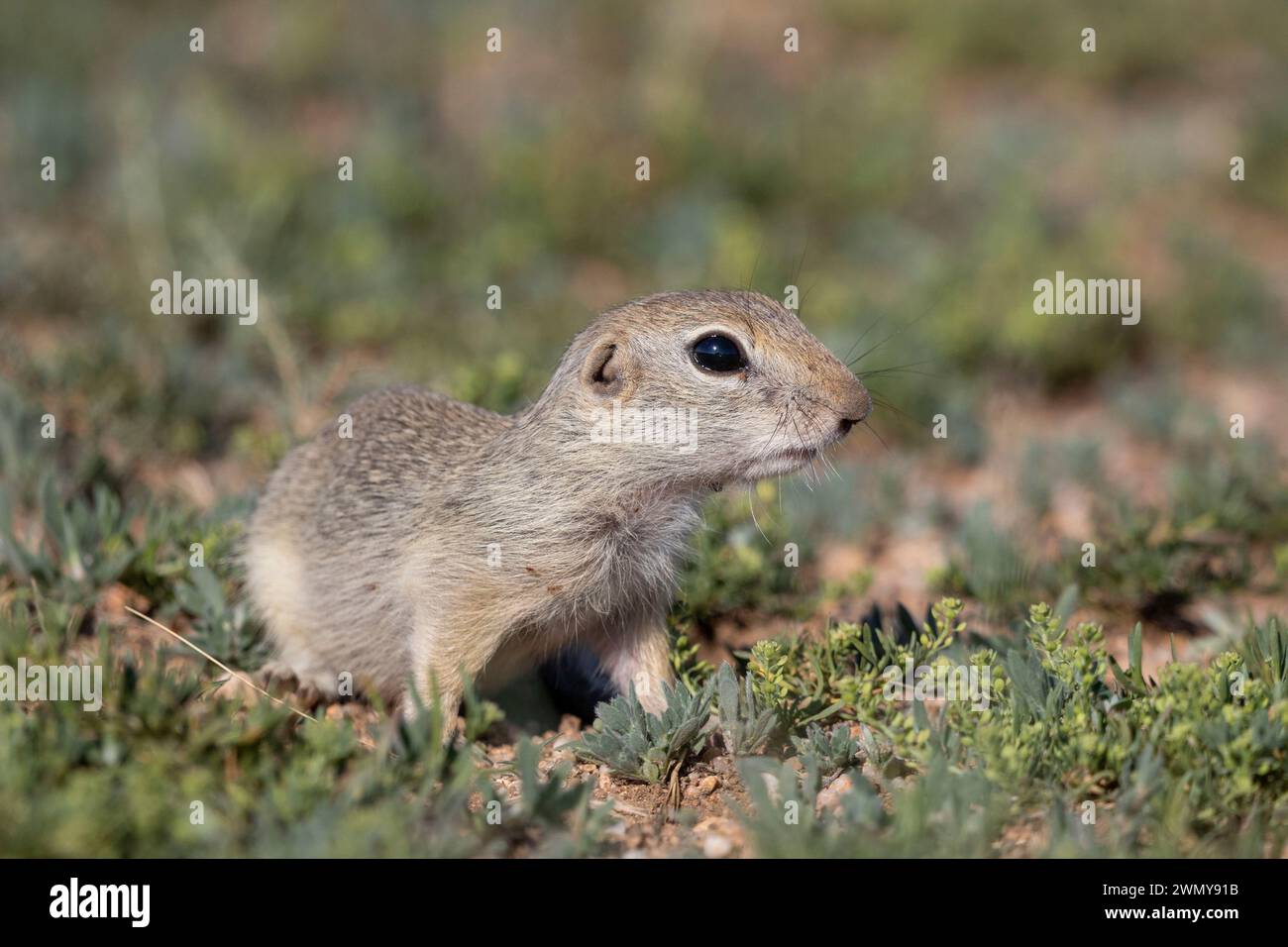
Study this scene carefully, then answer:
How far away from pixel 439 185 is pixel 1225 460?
5.35 metres

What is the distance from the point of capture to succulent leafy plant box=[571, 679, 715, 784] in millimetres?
3963

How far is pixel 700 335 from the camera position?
4.13 m

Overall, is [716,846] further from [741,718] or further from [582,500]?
[582,500]

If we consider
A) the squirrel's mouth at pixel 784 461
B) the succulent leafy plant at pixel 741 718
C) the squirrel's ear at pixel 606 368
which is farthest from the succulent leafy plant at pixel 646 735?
the squirrel's ear at pixel 606 368

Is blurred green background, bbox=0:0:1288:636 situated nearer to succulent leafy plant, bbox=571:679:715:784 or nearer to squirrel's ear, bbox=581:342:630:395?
succulent leafy plant, bbox=571:679:715:784

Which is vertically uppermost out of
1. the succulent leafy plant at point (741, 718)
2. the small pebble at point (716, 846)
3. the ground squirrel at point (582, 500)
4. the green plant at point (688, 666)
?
the ground squirrel at point (582, 500)

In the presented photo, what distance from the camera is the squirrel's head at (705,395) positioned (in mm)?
4043

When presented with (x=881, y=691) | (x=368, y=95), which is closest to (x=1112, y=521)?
(x=881, y=691)

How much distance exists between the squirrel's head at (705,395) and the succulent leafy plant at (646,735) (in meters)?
0.71

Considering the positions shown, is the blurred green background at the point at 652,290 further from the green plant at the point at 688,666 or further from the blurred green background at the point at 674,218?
the green plant at the point at 688,666

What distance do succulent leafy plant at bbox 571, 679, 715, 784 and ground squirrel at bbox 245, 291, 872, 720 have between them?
0.36m

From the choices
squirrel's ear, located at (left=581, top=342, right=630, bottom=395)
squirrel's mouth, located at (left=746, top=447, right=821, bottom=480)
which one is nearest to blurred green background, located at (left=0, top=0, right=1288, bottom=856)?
squirrel's mouth, located at (left=746, top=447, right=821, bottom=480)

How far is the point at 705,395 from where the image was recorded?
13.5ft

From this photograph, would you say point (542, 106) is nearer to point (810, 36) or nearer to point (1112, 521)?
point (810, 36)
